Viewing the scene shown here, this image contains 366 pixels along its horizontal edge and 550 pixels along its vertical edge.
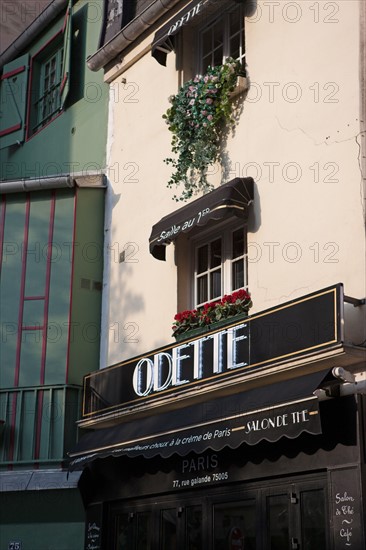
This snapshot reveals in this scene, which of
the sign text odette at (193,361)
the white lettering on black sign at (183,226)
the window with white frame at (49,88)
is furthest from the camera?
the window with white frame at (49,88)

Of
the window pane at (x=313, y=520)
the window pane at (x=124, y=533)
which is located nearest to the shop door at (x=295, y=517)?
the window pane at (x=313, y=520)

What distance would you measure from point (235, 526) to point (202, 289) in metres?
3.46

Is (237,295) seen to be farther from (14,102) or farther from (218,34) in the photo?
(14,102)

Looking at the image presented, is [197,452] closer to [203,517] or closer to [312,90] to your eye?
[203,517]

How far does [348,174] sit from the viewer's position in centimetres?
961

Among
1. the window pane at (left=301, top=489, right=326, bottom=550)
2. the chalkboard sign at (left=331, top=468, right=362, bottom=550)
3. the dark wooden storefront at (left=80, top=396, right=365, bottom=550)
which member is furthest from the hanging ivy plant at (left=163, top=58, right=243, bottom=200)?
the chalkboard sign at (left=331, top=468, right=362, bottom=550)

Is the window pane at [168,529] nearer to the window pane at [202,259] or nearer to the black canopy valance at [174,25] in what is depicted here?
the window pane at [202,259]

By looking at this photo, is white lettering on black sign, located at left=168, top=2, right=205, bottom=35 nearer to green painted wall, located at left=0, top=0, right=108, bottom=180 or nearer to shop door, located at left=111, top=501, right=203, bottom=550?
green painted wall, located at left=0, top=0, right=108, bottom=180

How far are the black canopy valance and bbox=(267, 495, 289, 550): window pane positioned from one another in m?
6.61

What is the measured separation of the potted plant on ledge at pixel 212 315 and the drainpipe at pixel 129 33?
16.4 ft

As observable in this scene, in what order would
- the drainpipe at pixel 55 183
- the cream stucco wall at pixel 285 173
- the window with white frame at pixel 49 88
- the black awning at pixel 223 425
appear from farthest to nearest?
the window with white frame at pixel 49 88, the drainpipe at pixel 55 183, the cream stucco wall at pixel 285 173, the black awning at pixel 223 425

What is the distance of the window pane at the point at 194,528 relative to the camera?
10.7 m

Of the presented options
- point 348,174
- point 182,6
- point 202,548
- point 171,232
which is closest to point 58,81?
point 182,6

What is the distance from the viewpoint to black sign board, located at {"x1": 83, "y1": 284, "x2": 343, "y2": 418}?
905 centimetres
